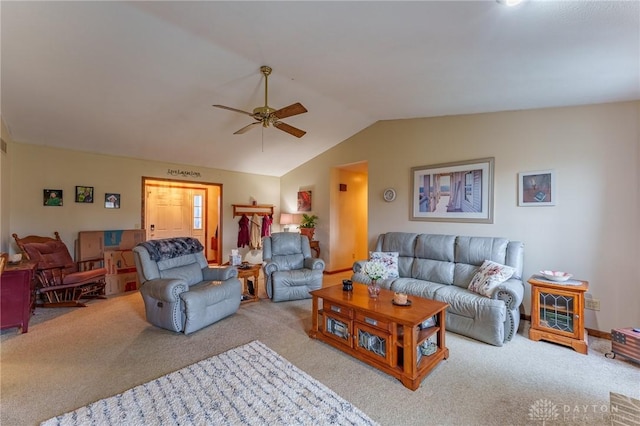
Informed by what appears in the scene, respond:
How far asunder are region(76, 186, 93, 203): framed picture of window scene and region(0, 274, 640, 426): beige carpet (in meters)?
2.00

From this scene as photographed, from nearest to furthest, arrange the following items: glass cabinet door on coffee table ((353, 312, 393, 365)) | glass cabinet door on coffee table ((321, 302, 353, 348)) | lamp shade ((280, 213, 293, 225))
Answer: glass cabinet door on coffee table ((353, 312, 393, 365)) < glass cabinet door on coffee table ((321, 302, 353, 348)) < lamp shade ((280, 213, 293, 225))

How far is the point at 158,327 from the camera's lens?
3125 millimetres

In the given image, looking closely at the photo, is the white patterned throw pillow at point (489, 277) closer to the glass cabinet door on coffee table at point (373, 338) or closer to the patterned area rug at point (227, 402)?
the glass cabinet door on coffee table at point (373, 338)

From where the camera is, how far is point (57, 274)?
3.81m

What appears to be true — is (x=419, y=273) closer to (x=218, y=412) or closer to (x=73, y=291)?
(x=218, y=412)

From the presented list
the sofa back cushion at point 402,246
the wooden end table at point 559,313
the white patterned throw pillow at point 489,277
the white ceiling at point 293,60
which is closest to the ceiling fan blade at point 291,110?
the white ceiling at point 293,60

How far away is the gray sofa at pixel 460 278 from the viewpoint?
2.74 metres

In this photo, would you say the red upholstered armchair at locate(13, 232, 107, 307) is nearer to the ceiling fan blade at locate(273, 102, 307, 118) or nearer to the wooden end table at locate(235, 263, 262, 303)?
the wooden end table at locate(235, 263, 262, 303)

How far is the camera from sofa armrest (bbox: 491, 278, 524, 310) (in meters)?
2.71

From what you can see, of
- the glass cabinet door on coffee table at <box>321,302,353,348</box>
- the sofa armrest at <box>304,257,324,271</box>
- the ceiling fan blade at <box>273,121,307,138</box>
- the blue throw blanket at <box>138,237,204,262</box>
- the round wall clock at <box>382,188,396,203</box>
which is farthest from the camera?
the round wall clock at <box>382,188,396,203</box>

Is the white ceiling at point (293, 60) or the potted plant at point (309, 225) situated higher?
the white ceiling at point (293, 60)

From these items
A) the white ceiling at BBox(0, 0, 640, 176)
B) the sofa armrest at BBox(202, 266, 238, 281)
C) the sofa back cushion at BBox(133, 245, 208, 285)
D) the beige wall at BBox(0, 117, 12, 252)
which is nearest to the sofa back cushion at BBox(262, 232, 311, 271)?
the sofa armrest at BBox(202, 266, 238, 281)

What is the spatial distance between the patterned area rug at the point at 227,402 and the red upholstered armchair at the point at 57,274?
2.78m

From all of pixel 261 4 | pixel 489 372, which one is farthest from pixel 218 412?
pixel 261 4
